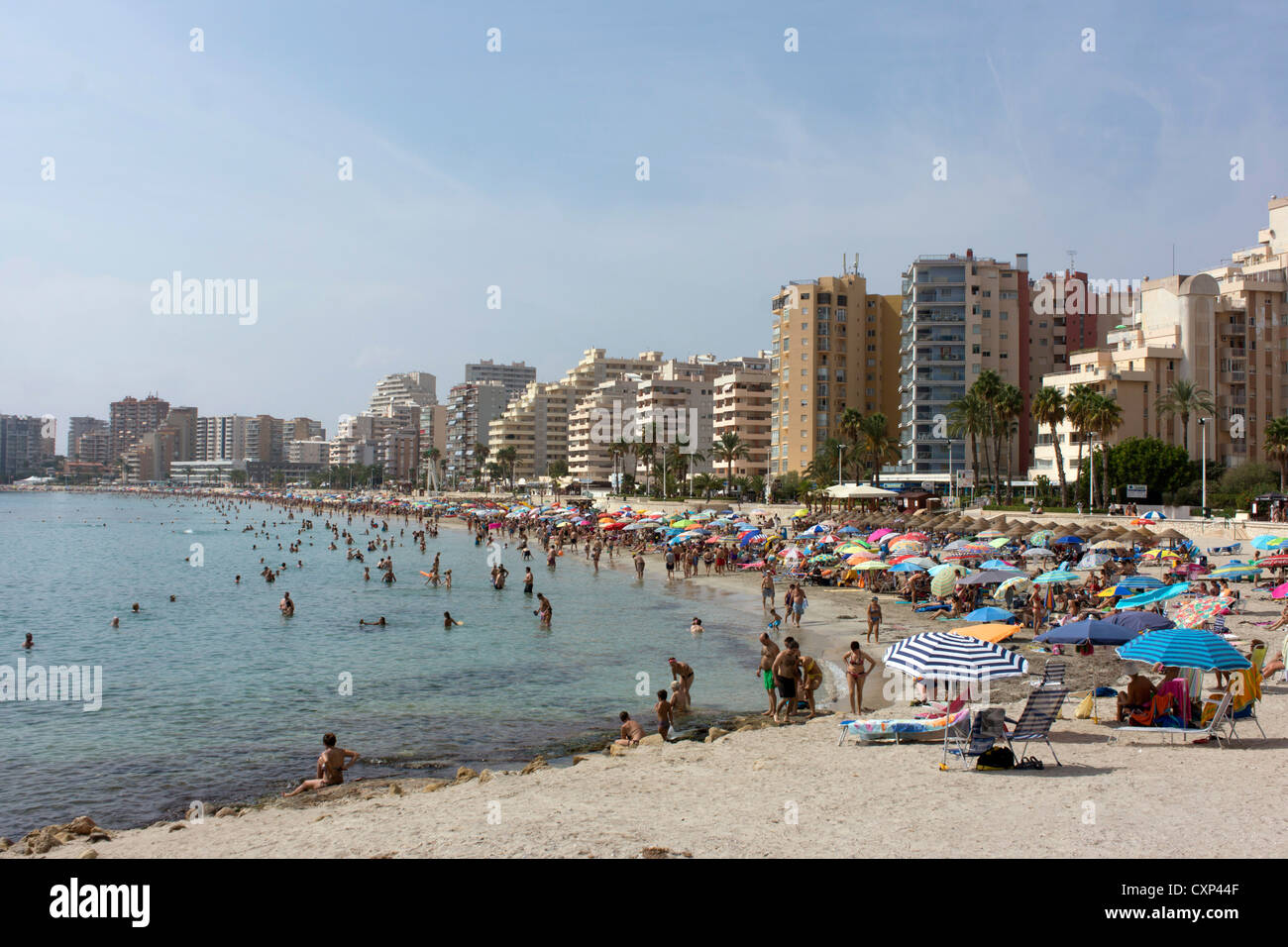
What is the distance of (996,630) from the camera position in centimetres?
1540

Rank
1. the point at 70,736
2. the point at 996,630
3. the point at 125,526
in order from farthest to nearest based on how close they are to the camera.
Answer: the point at 125,526, the point at 70,736, the point at 996,630

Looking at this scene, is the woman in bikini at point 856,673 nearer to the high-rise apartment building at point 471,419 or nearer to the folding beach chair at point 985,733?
the folding beach chair at point 985,733

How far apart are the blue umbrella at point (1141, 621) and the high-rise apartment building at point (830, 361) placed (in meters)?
79.3

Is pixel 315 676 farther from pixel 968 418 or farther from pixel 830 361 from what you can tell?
pixel 830 361

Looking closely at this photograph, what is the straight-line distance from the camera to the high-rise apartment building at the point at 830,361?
3735 inches

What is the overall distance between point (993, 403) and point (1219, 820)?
189 feet

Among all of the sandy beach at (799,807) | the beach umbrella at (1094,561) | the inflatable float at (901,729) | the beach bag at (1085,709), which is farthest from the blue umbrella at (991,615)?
the inflatable float at (901,729)

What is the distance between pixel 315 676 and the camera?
22438 mm

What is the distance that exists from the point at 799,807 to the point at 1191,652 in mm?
5622

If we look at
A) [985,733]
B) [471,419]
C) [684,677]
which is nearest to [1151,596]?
[684,677]
